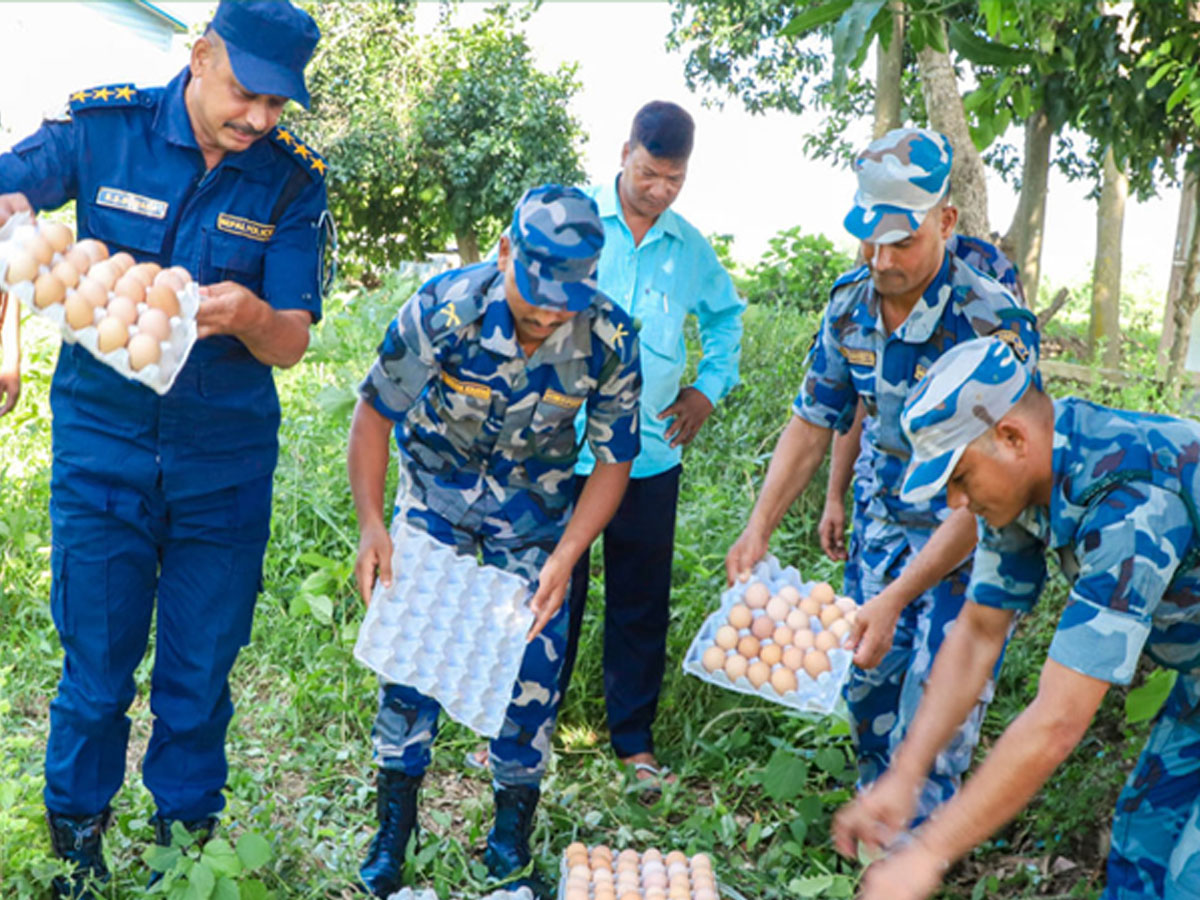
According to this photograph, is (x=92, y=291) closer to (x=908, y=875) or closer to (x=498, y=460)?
(x=498, y=460)

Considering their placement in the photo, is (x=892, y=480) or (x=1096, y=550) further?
(x=892, y=480)

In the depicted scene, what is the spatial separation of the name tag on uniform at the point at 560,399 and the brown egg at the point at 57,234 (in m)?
1.12

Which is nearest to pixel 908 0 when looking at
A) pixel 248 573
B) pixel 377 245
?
pixel 248 573

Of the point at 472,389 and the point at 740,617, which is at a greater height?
the point at 472,389

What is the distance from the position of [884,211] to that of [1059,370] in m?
4.49

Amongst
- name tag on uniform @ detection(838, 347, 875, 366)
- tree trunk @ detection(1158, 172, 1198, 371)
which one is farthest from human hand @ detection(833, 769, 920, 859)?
tree trunk @ detection(1158, 172, 1198, 371)

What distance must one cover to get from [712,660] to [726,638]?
9 cm

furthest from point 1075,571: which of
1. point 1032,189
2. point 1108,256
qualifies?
point 1032,189

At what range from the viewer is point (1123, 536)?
5.84 ft

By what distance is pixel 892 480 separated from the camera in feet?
9.73

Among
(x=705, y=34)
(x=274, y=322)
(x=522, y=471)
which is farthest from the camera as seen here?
(x=705, y=34)

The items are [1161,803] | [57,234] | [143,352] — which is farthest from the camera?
[57,234]

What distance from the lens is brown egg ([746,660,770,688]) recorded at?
3018mm

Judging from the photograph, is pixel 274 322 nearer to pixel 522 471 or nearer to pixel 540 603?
pixel 522 471
